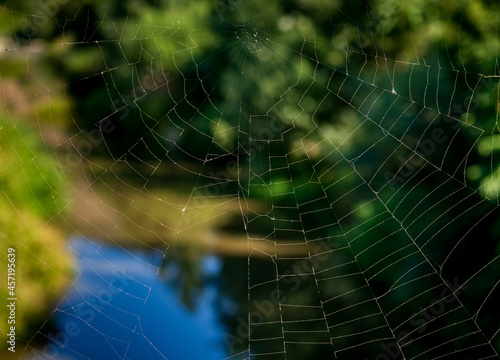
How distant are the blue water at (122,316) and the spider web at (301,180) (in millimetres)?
36

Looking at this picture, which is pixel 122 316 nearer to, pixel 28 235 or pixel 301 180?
pixel 28 235

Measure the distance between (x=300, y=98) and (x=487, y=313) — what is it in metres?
3.10

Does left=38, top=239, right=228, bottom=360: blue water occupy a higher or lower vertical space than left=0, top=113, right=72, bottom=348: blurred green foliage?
lower

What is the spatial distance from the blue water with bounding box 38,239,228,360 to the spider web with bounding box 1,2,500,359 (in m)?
0.04

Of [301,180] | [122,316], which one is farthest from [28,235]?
[301,180]

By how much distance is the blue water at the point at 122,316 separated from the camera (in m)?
4.03

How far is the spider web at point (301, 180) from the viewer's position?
10.5 ft

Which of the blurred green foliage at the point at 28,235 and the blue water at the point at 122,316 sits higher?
the blurred green foliage at the point at 28,235

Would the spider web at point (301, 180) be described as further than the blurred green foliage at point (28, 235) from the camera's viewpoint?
No

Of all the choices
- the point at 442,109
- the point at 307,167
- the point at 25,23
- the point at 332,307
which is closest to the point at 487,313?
the point at 442,109

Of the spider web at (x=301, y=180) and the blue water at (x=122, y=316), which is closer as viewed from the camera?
the spider web at (x=301, y=180)

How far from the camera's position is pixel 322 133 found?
16.6 feet

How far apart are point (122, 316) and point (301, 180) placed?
7.91 ft

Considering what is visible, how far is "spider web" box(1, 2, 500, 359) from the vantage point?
3193mm
